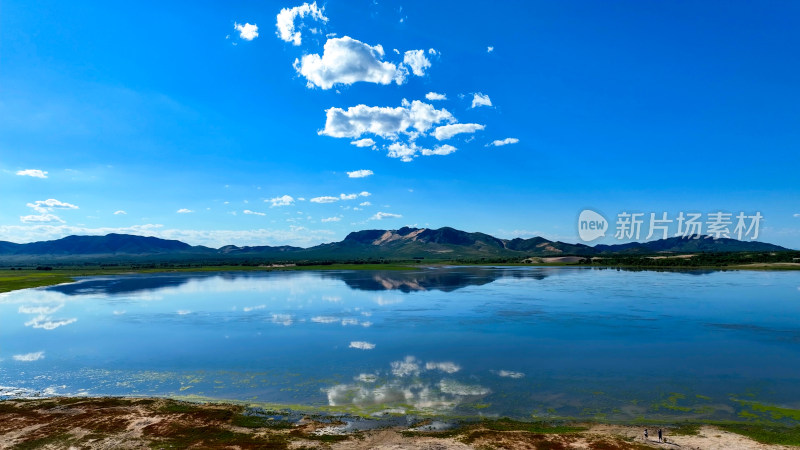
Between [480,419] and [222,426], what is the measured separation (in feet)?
41.3

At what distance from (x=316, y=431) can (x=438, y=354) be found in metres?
16.4

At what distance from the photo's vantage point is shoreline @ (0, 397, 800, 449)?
17.6 metres

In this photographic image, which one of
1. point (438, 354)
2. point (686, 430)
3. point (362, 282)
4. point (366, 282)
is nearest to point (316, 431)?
point (438, 354)

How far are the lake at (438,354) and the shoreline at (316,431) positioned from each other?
1.68 metres

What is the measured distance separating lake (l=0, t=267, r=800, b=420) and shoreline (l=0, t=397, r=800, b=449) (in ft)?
5.51

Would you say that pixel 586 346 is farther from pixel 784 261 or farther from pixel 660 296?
pixel 784 261

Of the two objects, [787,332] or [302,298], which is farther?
[302,298]

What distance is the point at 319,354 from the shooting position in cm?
3481

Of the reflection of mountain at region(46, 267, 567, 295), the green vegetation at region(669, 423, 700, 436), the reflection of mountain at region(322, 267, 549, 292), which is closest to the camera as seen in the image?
the green vegetation at region(669, 423, 700, 436)

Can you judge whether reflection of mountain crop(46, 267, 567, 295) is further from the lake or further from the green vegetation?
the green vegetation

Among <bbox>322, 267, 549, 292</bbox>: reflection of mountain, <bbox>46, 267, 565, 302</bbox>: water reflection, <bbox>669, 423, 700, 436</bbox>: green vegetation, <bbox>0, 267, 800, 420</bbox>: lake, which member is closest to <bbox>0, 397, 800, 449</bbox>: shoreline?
<bbox>669, 423, 700, 436</bbox>: green vegetation

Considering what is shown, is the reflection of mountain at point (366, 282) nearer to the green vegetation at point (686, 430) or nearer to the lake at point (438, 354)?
the lake at point (438, 354)

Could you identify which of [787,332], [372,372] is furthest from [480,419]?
[787,332]

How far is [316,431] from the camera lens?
762 inches
